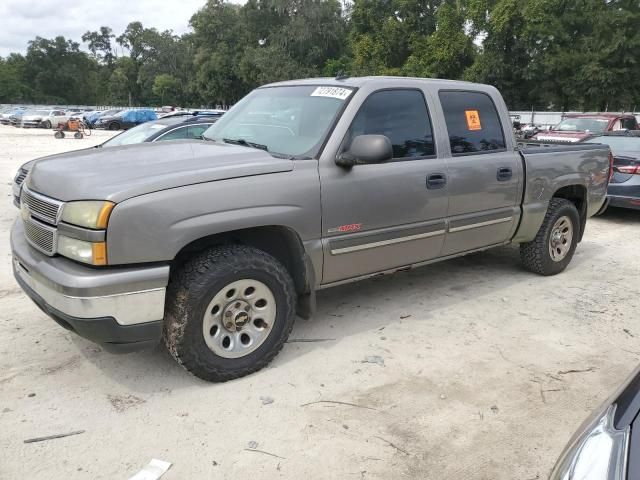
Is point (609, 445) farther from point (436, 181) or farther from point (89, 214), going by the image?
point (436, 181)

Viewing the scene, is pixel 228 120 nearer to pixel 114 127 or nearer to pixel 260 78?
pixel 114 127

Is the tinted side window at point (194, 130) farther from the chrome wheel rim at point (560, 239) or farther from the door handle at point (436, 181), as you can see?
the chrome wheel rim at point (560, 239)

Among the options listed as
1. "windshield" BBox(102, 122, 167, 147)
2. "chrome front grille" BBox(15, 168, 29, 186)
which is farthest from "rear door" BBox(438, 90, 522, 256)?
"chrome front grille" BBox(15, 168, 29, 186)

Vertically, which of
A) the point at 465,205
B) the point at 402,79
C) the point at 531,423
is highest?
the point at 402,79

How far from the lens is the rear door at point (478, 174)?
4410 mm

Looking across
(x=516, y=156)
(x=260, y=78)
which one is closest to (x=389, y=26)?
(x=260, y=78)

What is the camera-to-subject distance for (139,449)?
8.94 feet

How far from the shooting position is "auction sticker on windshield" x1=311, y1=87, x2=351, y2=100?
3881 mm

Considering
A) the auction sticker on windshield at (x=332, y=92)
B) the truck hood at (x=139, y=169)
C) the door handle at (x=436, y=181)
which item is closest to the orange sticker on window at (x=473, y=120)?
the door handle at (x=436, y=181)

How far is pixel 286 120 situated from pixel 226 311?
1.55 metres

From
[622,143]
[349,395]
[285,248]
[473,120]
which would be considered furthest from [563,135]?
[349,395]

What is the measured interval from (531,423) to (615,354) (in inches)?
51.8

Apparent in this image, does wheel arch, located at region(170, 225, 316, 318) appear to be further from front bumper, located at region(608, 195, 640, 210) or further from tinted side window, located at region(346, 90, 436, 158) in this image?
front bumper, located at region(608, 195, 640, 210)

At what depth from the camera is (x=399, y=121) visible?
4086 mm
